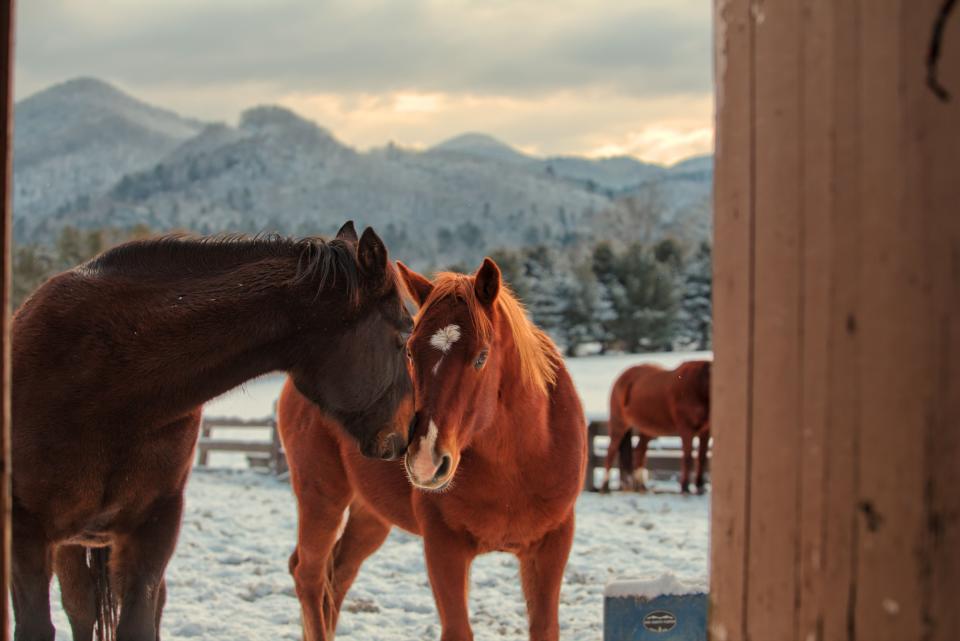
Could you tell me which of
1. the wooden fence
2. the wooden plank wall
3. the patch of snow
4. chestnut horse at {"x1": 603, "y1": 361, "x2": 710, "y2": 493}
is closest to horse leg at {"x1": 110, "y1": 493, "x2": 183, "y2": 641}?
the patch of snow

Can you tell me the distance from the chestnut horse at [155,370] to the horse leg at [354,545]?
2.06m

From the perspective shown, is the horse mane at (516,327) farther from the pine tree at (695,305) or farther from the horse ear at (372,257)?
the pine tree at (695,305)

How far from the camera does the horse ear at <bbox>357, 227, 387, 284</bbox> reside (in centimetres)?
355

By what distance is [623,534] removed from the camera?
8.76 metres

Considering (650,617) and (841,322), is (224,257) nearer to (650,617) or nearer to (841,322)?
(650,617)

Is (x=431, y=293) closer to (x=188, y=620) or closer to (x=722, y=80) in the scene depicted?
(x=722, y=80)

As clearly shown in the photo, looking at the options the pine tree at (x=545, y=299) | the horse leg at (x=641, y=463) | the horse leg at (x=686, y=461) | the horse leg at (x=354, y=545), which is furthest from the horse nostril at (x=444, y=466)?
the pine tree at (x=545, y=299)

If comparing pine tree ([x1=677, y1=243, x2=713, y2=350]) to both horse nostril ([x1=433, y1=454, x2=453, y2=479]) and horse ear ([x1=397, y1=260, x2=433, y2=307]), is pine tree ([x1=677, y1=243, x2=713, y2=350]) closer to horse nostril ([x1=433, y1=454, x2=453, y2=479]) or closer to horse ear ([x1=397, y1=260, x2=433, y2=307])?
horse ear ([x1=397, y1=260, x2=433, y2=307])

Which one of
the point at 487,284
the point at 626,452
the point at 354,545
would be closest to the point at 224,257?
the point at 487,284

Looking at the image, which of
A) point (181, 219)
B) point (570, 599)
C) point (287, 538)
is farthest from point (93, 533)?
point (181, 219)

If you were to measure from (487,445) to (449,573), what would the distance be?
1.72 feet

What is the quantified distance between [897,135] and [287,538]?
8528mm

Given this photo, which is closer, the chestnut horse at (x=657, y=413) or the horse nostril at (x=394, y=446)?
the horse nostril at (x=394, y=446)

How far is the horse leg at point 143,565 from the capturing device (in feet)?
11.0
